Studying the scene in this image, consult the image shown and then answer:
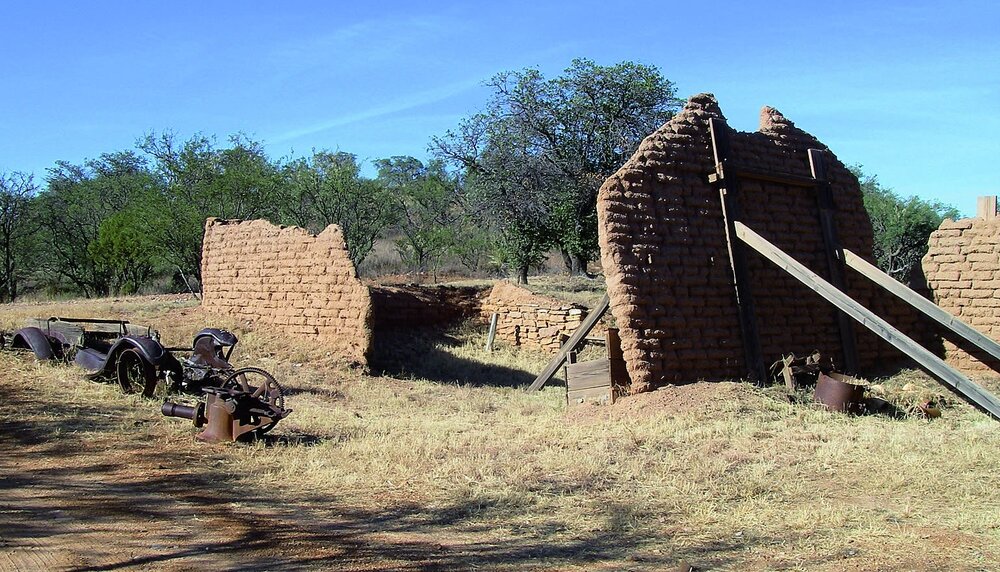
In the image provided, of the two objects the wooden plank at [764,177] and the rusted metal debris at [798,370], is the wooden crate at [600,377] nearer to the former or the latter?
the rusted metal debris at [798,370]

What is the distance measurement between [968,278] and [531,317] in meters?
8.51

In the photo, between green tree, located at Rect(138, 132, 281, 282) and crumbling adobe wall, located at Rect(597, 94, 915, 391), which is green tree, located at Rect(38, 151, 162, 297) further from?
crumbling adobe wall, located at Rect(597, 94, 915, 391)

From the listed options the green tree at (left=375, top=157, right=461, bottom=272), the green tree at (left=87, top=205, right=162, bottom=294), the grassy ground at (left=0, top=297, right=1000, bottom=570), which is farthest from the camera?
the green tree at (left=375, top=157, right=461, bottom=272)

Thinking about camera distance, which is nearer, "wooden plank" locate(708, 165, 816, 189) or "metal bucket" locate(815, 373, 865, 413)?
"metal bucket" locate(815, 373, 865, 413)

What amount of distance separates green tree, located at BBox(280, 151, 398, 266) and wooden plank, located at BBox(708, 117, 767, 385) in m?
17.4

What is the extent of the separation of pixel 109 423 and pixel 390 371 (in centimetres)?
667

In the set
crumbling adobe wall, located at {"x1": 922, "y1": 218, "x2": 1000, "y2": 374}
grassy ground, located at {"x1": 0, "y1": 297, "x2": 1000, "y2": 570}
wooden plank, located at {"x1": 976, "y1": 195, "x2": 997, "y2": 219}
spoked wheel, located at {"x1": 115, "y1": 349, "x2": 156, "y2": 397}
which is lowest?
grassy ground, located at {"x1": 0, "y1": 297, "x2": 1000, "y2": 570}

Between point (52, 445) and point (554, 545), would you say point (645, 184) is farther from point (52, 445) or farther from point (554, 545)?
point (52, 445)

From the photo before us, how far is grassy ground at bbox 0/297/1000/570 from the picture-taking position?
5.04 metres

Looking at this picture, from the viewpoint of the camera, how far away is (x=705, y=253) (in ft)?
33.3

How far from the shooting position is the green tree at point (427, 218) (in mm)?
31966

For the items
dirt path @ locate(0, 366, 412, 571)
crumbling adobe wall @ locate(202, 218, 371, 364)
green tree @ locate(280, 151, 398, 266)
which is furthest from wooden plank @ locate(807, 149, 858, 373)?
green tree @ locate(280, 151, 398, 266)

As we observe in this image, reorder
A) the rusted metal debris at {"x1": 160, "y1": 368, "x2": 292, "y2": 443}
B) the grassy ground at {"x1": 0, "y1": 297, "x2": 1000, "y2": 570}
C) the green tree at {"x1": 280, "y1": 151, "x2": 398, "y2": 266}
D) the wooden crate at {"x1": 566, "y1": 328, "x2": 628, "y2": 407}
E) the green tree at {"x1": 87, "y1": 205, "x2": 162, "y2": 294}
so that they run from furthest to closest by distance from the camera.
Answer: the green tree at {"x1": 280, "y1": 151, "x2": 398, "y2": 266} → the green tree at {"x1": 87, "y1": 205, "x2": 162, "y2": 294} → the wooden crate at {"x1": 566, "y1": 328, "x2": 628, "y2": 407} → the rusted metal debris at {"x1": 160, "y1": 368, "x2": 292, "y2": 443} → the grassy ground at {"x1": 0, "y1": 297, "x2": 1000, "y2": 570}

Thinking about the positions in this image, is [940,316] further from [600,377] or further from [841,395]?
[600,377]
